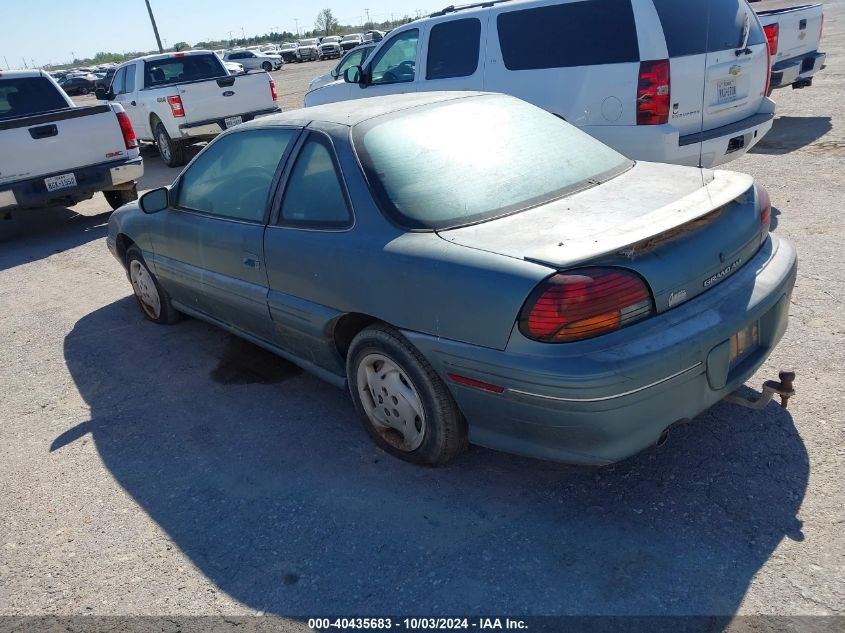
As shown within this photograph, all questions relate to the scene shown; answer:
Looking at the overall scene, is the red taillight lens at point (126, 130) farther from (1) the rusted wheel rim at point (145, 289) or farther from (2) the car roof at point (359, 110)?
(2) the car roof at point (359, 110)

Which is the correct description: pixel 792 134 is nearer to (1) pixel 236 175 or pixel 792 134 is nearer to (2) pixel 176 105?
(1) pixel 236 175

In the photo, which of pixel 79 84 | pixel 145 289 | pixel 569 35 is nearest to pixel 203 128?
pixel 145 289

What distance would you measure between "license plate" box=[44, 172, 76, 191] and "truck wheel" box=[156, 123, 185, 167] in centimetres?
410

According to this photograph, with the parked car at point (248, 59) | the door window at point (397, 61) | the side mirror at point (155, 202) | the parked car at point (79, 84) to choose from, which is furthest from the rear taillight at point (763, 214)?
the parked car at point (79, 84)

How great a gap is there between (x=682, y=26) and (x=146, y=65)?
10.1 m

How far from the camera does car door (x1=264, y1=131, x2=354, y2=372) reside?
10.9 ft

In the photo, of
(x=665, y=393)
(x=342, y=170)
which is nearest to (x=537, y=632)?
(x=665, y=393)

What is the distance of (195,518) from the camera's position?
3.12 metres

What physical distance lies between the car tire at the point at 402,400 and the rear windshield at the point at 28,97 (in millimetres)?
7674

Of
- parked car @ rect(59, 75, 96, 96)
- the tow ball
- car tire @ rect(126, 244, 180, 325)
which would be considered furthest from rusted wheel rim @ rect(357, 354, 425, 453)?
parked car @ rect(59, 75, 96, 96)

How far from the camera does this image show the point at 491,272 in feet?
8.67

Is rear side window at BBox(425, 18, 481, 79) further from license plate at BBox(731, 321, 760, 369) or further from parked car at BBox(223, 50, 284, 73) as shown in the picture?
parked car at BBox(223, 50, 284, 73)

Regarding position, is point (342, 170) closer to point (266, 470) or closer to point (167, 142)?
point (266, 470)

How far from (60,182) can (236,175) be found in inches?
201
